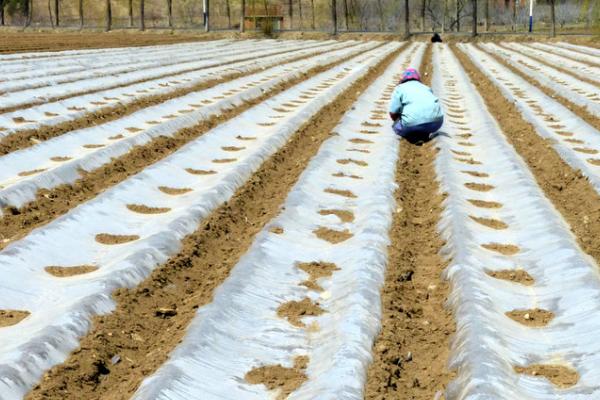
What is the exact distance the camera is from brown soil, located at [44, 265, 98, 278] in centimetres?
398

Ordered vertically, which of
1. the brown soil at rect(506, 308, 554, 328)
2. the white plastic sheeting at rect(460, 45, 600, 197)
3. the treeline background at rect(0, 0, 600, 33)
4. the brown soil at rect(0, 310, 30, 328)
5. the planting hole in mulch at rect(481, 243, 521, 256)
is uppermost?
the treeline background at rect(0, 0, 600, 33)

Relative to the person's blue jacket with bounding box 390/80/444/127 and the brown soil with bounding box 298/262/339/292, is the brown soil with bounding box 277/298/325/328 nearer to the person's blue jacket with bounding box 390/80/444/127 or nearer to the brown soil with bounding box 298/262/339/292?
the brown soil with bounding box 298/262/339/292

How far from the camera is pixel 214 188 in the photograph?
18.4 ft

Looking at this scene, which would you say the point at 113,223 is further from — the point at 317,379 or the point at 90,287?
the point at 317,379

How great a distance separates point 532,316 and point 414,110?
4.35m

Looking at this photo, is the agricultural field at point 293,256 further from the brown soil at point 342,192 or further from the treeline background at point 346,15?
the treeline background at point 346,15

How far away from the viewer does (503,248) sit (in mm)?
4582

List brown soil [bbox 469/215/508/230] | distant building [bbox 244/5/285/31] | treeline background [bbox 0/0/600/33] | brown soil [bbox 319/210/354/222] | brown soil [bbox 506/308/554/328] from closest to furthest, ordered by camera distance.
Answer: brown soil [bbox 506/308/554/328] < brown soil [bbox 469/215/508/230] < brown soil [bbox 319/210/354/222] < distant building [bbox 244/5/285/31] < treeline background [bbox 0/0/600/33]

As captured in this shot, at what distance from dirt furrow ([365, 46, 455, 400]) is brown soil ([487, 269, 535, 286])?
290 mm

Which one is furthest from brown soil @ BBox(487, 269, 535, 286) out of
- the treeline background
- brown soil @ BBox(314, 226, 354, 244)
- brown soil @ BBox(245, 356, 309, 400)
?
the treeline background

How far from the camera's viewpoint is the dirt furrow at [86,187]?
4863mm

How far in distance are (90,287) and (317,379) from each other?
1344 mm

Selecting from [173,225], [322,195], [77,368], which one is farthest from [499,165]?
[77,368]

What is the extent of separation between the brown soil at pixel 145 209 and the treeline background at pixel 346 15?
29.9m
